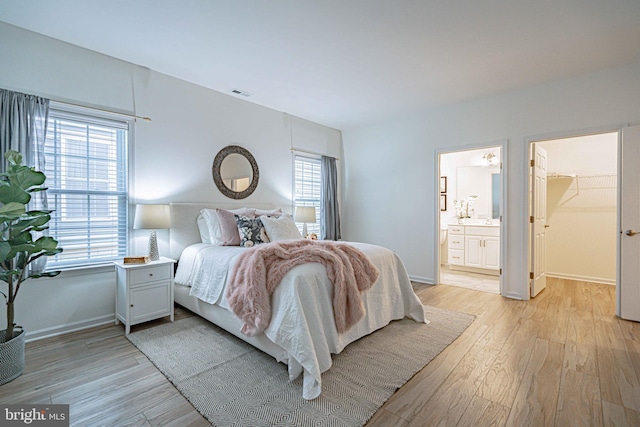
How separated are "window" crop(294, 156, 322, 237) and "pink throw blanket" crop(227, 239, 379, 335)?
2544 mm

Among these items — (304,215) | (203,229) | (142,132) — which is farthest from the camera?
(304,215)

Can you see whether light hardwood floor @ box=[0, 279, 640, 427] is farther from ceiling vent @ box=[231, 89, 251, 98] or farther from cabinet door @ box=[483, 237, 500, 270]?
ceiling vent @ box=[231, 89, 251, 98]

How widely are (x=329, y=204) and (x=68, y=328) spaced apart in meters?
3.74

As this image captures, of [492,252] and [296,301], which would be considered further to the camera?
[492,252]

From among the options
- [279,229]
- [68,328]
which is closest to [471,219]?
[279,229]

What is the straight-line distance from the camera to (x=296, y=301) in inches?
76.0

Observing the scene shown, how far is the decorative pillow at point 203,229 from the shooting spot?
3.46 m

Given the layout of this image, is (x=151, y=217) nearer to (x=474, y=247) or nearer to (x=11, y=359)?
(x=11, y=359)

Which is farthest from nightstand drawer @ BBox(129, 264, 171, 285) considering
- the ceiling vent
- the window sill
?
the ceiling vent

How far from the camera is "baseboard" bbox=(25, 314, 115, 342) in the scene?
255 centimetres

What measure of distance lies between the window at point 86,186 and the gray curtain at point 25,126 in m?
0.12

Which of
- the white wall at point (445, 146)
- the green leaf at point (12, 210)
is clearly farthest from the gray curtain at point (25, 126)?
the white wall at point (445, 146)

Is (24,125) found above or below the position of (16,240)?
above

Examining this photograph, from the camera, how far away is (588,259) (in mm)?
4578
